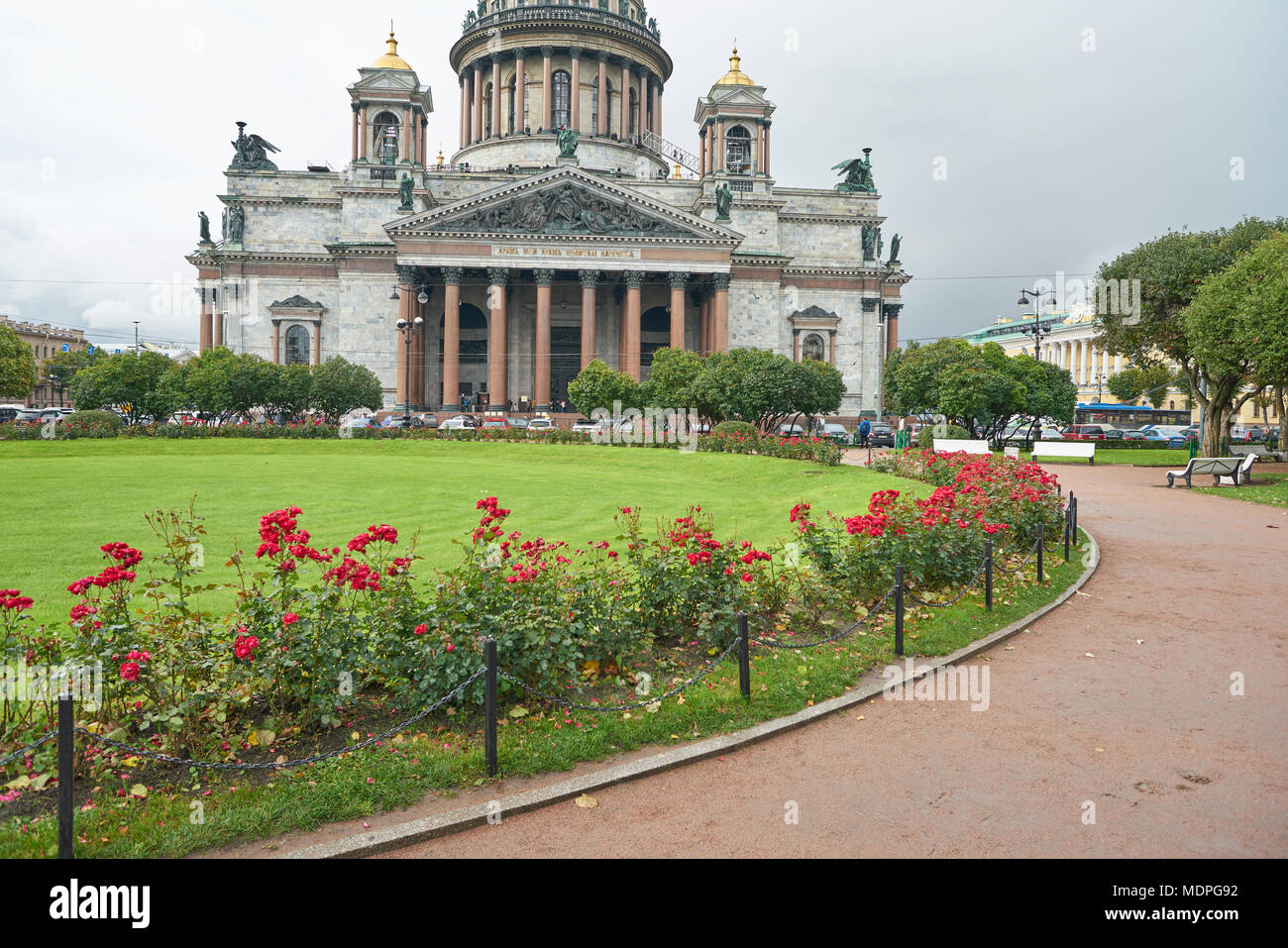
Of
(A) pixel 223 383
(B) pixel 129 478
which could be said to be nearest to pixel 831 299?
(A) pixel 223 383

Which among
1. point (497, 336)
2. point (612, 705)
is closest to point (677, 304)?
point (497, 336)

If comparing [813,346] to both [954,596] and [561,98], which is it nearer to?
[561,98]

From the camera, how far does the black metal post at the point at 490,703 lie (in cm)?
608

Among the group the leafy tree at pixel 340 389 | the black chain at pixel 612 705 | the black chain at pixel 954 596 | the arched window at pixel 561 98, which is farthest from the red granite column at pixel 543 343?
the black chain at pixel 612 705

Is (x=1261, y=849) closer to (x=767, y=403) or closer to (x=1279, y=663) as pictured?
(x=1279, y=663)

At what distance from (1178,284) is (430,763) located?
42.3 meters

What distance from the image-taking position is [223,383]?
40156 mm

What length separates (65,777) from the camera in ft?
15.3

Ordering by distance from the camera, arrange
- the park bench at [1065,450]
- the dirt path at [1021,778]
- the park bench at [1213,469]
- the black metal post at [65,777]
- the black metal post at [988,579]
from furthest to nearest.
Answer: the park bench at [1065,450] → the park bench at [1213,469] → the black metal post at [988,579] → the dirt path at [1021,778] → the black metal post at [65,777]

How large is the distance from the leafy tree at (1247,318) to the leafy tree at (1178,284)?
3027 millimetres

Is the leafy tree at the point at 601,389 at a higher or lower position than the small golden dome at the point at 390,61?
lower

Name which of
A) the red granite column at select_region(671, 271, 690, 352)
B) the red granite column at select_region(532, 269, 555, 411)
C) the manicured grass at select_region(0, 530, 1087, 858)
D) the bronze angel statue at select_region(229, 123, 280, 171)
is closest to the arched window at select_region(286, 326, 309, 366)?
the bronze angel statue at select_region(229, 123, 280, 171)

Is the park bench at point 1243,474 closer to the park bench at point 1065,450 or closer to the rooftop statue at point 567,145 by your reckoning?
the park bench at point 1065,450

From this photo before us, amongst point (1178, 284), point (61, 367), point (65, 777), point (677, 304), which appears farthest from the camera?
point (61, 367)
